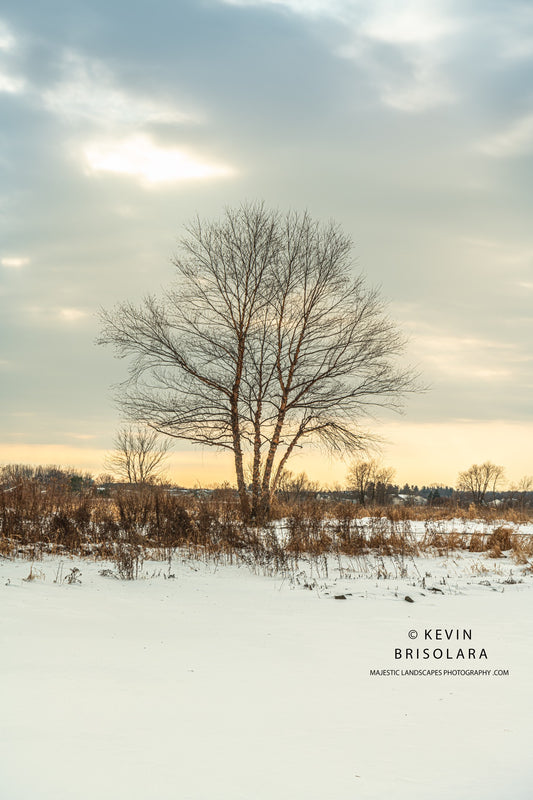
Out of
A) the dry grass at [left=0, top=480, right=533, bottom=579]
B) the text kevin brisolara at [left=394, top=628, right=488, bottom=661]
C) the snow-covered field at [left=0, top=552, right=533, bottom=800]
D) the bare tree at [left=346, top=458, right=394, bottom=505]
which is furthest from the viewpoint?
the bare tree at [left=346, top=458, right=394, bottom=505]

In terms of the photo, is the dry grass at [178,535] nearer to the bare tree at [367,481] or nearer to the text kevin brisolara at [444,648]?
the text kevin brisolara at [444,648]

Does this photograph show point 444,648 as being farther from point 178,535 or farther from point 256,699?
point 178,535

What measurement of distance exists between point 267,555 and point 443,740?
827cm

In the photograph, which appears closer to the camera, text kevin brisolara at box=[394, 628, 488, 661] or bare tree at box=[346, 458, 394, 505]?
text kevin brisolara at box=[394, 628, 488, 661]

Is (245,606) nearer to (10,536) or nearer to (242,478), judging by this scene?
(10,536)

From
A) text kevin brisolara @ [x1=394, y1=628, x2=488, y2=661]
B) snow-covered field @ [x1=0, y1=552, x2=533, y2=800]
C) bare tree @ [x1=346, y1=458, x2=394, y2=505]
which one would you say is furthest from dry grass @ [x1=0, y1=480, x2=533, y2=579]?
bare tree @ [x1=346, y1=458, x2=394, y2=505]

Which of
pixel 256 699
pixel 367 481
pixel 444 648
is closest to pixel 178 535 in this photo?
pixel 444 648

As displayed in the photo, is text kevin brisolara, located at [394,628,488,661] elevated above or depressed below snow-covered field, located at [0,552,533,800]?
below

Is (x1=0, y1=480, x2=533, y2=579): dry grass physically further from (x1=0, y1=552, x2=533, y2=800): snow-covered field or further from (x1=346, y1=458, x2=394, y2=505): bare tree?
(x1=346, y1=458, x2=394, y2=505): bare tree

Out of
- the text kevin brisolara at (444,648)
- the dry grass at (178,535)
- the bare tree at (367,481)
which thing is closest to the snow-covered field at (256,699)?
the text kevin brisolara at (444,648)

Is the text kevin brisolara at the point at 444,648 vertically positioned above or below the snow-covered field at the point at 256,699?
below

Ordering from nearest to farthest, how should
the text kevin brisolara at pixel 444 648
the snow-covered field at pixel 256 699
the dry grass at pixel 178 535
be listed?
the snow-covered field at pixel 256 699 < the text kevin brisolara at pixel 444 648 < the dry grass at pixel 178 535

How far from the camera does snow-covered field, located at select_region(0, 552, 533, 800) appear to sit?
3.06m

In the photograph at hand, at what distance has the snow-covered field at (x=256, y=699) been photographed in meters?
3.06
